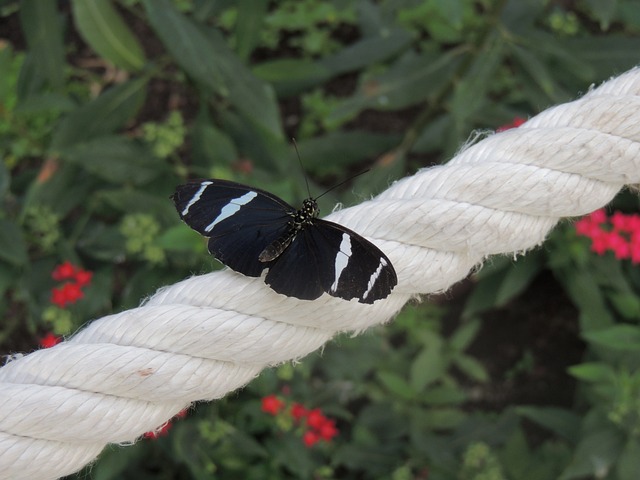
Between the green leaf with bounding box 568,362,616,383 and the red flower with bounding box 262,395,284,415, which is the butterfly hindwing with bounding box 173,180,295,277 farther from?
the green leaf with bounding box 568,362,616,383

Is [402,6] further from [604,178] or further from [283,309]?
[283,309]

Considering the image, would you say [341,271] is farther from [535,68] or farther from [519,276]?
[519,276]

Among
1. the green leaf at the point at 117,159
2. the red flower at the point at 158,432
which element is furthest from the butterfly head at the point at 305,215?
the green leaf at the point at 117,159

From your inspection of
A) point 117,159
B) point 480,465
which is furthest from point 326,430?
point 117,159

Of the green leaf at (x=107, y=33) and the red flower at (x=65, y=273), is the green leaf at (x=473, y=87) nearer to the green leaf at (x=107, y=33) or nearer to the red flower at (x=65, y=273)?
the green leaf at (x=107, y=33)

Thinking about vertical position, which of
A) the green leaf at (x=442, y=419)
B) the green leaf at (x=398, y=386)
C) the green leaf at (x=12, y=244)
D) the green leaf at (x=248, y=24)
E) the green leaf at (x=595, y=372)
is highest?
the green leaf at (x=248, y=24)

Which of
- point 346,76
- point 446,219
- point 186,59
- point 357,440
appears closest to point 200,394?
point 446,219

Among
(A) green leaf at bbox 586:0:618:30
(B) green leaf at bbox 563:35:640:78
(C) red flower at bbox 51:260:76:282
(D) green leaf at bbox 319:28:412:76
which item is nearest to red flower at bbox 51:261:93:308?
(C) red flower at bbox 51:260:76:282

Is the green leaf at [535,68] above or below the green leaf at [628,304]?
above
